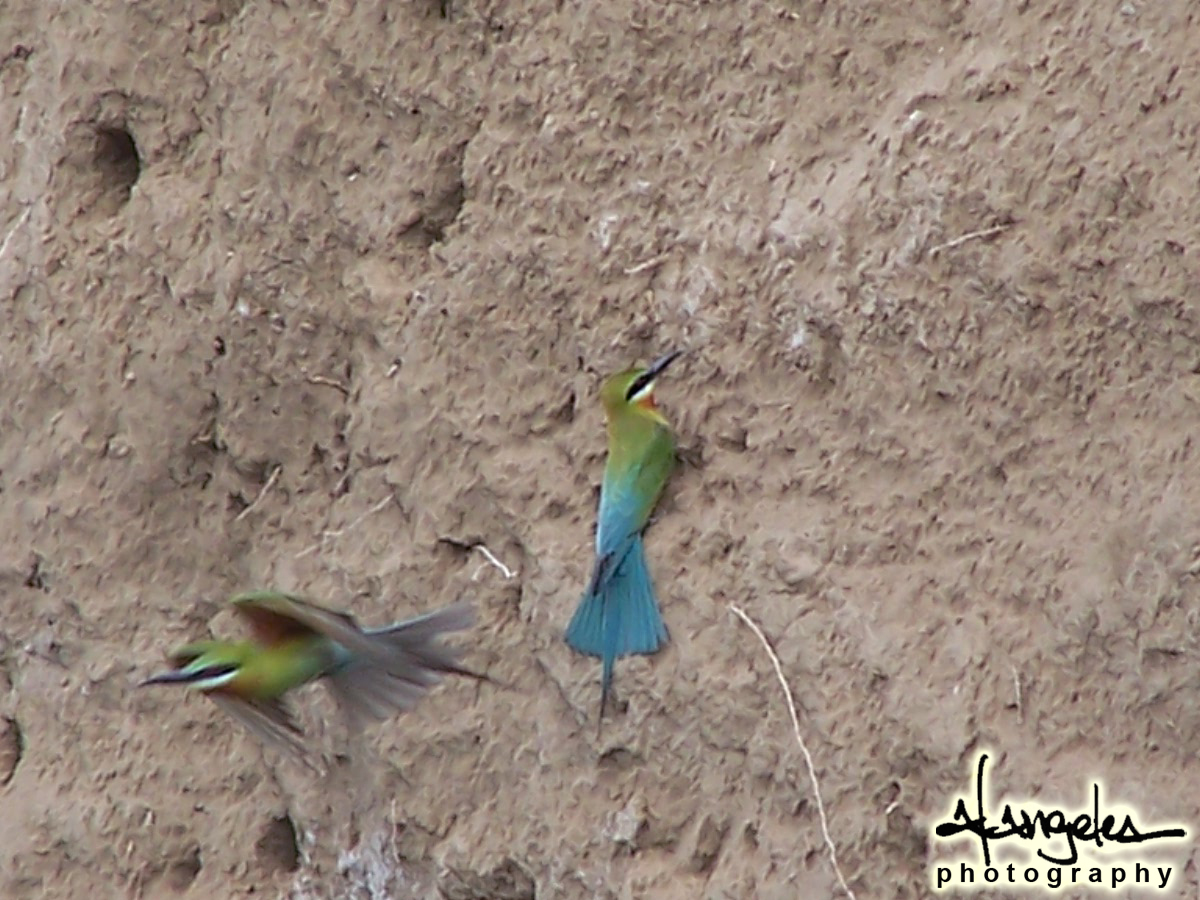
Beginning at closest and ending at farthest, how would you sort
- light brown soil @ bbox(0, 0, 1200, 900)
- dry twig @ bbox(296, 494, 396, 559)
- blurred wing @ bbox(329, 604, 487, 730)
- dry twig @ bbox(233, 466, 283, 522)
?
light brown soil @ bbox(0, 0, 1200, 900) → blurred wing @ bbox(329, 604, 487, 730) → dry twig @ bbox(296, 494, 396, 559) → dry twig @ bbox(233, 466, 283, 522)

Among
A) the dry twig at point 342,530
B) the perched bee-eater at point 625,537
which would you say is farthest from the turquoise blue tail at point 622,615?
the dry twig at point 342,530

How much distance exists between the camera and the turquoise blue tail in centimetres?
253

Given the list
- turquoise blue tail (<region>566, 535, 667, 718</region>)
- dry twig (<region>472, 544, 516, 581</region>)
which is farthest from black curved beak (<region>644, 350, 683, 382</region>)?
dry twig (<region>472, 544, 516, 581</region>)

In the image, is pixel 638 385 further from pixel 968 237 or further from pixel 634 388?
pixel 968 237

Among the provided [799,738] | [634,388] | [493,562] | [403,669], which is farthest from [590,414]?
[799,738]

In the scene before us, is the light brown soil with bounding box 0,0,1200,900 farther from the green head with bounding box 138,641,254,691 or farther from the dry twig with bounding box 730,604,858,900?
the green head with bounding box 138,641,254,691

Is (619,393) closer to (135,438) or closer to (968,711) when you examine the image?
(968,711)

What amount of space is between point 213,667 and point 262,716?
83 millimetres

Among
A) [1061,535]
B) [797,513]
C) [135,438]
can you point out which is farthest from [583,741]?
[135,438]

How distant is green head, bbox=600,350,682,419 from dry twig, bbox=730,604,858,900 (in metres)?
0.25

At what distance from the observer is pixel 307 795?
2838 millimetres

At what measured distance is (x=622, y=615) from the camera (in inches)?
99.7
